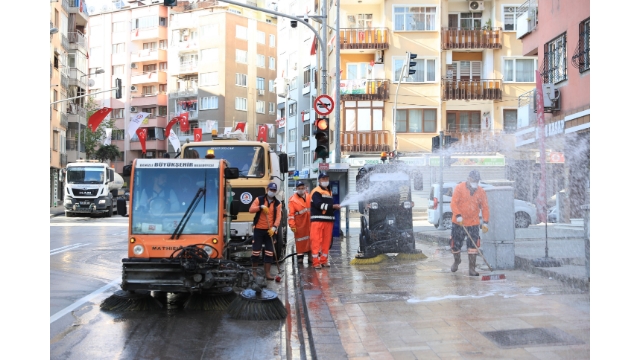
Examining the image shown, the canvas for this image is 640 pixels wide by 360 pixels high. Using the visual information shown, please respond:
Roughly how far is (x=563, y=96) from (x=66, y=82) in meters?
48.2

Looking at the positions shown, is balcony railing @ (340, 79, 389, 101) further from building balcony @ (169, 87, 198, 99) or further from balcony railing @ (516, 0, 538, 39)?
building balcony @ (169, 87, 198, 99)

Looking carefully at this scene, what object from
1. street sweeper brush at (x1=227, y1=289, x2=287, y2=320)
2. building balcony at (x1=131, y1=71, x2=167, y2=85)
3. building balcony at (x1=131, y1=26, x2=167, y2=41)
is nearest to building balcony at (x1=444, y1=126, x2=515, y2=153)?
street sweeper brush at (x1=227, y1=289, x2=287, y2=320)

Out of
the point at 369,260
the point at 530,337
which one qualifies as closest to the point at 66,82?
the point at 369,260

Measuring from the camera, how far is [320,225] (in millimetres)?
13906

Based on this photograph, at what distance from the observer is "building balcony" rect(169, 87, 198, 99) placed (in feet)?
251

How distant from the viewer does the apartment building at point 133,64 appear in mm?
80750

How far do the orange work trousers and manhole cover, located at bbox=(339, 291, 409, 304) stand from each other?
351 cm

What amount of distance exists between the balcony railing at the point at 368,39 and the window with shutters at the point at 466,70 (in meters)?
4.41

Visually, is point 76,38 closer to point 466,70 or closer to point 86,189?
point 86,189

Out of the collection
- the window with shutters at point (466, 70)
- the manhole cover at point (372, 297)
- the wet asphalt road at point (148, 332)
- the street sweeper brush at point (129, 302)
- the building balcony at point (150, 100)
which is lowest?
the wet asphalt road at point (148, 332)

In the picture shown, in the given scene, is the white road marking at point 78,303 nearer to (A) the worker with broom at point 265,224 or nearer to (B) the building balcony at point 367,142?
(A) the worker with broom at point 265,224

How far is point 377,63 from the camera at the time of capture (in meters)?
43.5

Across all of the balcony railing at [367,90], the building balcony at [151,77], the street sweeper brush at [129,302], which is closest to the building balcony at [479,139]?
the balcony railing at [367,90]
